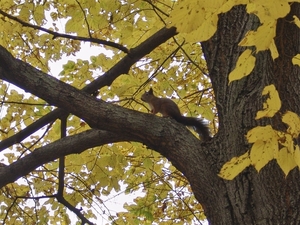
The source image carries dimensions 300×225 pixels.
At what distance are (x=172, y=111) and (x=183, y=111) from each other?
55 centimetres

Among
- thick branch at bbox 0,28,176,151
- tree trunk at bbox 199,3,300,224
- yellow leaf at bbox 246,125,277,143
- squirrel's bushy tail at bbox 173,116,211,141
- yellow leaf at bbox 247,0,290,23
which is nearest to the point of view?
yellow leaf at bbox 247,0,290,23

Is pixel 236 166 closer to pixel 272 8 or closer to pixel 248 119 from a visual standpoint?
pixel 272 8

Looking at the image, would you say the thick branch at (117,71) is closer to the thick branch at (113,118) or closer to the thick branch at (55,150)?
the thick branch at (55,150)

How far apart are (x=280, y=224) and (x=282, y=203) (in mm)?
95

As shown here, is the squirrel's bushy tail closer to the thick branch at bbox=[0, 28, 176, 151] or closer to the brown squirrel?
the brown squirrel

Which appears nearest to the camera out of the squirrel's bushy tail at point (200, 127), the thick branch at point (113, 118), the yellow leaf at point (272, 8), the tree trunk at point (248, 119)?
the yellow leaf at point (272, 8)

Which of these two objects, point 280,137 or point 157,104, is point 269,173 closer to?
point 280,137

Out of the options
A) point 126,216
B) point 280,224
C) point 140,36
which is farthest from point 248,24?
point 126,216

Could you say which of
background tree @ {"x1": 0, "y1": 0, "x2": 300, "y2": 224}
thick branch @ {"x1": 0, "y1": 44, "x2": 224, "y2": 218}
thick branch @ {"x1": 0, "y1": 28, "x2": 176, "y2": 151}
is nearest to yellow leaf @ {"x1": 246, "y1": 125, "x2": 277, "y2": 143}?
background tree @ {"x1": 0, "y1": 0, "x2": 300, "y2": 224}

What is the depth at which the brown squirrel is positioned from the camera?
3.37m

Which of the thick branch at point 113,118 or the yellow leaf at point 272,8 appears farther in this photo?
the thick branch at point 113,118

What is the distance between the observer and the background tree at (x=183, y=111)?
157cm

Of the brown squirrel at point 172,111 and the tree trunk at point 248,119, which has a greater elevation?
the brown squirrel at point 172,111

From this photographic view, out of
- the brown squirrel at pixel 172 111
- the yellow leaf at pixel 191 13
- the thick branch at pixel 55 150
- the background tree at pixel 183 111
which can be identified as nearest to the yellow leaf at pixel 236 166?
the background tree at pixel 183 111
